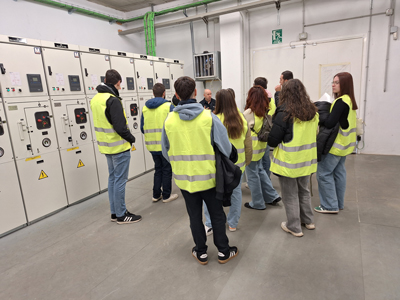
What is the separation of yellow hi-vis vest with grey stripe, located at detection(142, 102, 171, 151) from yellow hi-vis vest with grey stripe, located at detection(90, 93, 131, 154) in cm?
52

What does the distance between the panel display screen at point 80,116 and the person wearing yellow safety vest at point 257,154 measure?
8.17ft

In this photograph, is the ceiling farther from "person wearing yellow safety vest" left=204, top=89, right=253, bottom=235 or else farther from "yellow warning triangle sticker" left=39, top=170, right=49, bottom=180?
"person wearing yellow safety vest" left=204, top=89, right=253, bottom=235

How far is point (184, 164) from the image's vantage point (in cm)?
195

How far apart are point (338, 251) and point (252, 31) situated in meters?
5.29

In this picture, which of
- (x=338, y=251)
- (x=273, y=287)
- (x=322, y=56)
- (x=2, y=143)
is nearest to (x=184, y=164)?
(x=273, y=287)

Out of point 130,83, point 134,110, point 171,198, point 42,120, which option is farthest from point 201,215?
point 130,83

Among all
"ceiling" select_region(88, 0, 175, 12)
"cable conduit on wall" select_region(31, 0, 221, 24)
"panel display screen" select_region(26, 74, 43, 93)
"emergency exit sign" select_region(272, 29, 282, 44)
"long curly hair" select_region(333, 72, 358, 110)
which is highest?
"ceiling" select_region(88, 0, 175, 12)

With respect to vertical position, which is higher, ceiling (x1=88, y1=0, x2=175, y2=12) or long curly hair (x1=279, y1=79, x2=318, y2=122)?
ceiling (x1=88, y1=0, x2=175, y2=12)

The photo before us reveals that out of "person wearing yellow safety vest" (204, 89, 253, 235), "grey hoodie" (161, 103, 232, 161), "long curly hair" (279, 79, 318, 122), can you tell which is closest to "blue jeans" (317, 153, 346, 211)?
"long curly hair" (279, 79, 318, 122)

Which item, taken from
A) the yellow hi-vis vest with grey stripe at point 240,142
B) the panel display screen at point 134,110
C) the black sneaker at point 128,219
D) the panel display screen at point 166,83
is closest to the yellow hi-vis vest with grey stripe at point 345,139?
the yellow hi-vis vest with grey stripe at point 240,142

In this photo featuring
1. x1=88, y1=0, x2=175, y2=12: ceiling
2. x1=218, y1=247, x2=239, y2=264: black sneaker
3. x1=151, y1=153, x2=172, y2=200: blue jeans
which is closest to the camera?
x1=218, y1=247, x2=239, y2=264: black sneaker

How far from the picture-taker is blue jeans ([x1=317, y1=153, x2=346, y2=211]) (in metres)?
2.84

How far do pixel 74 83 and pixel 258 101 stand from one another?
2684 millimetres

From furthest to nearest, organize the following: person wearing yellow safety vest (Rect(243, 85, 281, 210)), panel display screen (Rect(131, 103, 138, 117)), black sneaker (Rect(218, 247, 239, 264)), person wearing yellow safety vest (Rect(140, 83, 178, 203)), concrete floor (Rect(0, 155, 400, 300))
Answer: panel display screen (Rect(131, 103, 138, 117)), person wearing yellow safety vest (Rect(140, 83, 178, 203)), person wearing yellow safety vest (Rect(243, 85, 281, 210)), black sneaker (Rect(218, 247, 239, 264)), concrete floor (Rect(0, 155, 400, 300))
